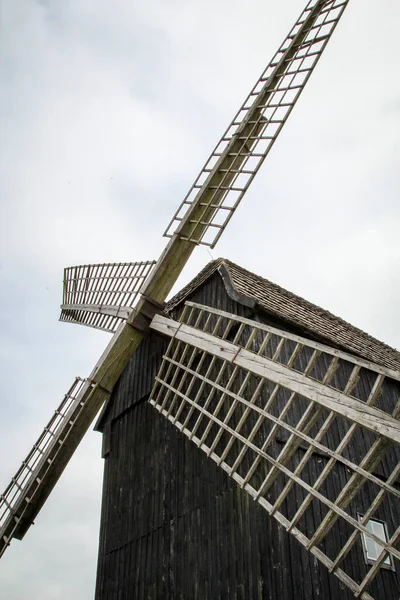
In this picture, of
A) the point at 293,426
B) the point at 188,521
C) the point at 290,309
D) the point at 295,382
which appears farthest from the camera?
the point at 290,309

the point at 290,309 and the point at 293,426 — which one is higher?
the point at 290,309

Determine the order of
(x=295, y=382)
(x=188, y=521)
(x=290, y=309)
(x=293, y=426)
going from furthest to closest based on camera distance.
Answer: (x=290, y=309)
(x=188, y=521)
(x=293, y=426)
(x=295, y=382)

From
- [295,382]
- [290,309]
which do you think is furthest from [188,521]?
[290,309]

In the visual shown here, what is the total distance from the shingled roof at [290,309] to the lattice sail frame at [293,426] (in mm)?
361

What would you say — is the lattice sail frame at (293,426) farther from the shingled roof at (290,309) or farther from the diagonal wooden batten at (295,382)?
the shingled roof at (290,309)

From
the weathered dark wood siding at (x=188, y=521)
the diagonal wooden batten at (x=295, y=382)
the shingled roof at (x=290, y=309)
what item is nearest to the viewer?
the diagonal wooden batten at (x=295, y=382)

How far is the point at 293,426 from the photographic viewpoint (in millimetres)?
8398

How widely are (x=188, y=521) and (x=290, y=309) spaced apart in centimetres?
381

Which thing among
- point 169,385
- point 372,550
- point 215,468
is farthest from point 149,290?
point 372,550

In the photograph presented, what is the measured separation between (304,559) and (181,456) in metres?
2.79

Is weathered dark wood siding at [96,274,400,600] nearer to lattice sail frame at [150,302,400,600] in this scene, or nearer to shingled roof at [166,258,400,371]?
lattice sail frame at [150,302,400,600]

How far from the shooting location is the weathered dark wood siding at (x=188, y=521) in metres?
7.13

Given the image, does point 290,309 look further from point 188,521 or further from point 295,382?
point 295,382

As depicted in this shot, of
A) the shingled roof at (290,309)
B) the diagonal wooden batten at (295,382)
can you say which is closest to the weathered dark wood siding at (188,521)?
the shingled roof at (290,309)
